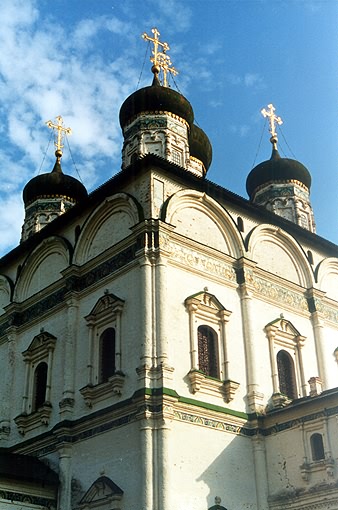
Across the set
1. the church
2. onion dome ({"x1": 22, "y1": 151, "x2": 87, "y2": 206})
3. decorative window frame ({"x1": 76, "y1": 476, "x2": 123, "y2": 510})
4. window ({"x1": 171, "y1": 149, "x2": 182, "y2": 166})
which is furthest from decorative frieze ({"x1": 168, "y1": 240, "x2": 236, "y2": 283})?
onion dome ({"x1": 22, "y1": 151, "x2": 87, "y2": 206})

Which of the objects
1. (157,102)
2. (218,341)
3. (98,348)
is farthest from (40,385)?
(157,102)

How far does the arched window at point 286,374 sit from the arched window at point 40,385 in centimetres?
441

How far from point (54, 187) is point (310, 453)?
1077 cm

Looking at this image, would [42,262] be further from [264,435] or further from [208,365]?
[264,435]

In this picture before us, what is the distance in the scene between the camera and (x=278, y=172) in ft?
64.0

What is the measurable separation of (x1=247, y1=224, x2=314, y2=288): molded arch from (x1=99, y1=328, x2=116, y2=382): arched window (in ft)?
11.0

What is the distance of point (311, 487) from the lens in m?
11.7

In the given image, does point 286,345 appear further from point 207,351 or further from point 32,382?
point 32,382

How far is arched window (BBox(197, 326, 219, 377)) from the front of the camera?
1275 cm

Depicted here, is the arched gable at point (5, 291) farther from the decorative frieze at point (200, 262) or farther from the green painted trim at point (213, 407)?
the green painted trim at point (213, 407)

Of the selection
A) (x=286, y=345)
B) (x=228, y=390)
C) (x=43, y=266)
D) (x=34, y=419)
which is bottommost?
(x=228, y=390)

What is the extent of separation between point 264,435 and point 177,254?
11.2 ft

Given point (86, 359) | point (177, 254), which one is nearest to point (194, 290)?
point (177, 254)

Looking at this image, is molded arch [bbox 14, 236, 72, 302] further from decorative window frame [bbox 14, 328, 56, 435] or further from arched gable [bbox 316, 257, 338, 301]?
arched gable [bbox 316, 257, 338, 301]
